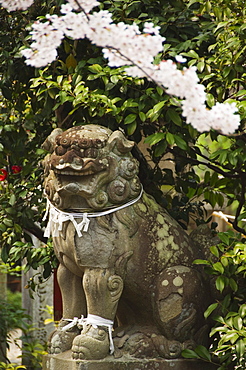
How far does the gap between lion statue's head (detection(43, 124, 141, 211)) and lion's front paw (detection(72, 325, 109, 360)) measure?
642mm

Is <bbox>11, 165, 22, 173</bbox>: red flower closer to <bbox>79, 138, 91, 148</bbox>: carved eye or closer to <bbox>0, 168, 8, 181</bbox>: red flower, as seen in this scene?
<bbox>0, 168, 8, 181</bbox>: red flower

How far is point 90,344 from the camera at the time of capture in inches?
143

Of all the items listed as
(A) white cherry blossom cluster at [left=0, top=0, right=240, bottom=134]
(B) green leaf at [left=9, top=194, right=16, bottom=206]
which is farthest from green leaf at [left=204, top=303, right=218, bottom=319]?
(A) white cherry blossom cluster at [left=0, top=0, right=240, bottom=134]

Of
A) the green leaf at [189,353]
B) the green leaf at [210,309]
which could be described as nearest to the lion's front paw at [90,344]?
the green leaf at [189,353]

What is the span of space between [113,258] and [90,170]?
0.49 meters

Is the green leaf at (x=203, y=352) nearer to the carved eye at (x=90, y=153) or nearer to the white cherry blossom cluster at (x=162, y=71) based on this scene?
the carved eye at (x=90, y=153)

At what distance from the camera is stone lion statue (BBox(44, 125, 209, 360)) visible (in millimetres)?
3648

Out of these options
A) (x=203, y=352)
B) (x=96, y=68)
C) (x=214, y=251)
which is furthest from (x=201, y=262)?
(x=96, y=68)

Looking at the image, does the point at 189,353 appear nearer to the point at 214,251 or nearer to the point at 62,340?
the point at 214,251

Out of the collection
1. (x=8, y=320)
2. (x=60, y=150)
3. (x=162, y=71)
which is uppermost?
(x=162, y=71)

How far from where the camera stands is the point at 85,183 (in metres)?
3.63

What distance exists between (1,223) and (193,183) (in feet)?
4.33

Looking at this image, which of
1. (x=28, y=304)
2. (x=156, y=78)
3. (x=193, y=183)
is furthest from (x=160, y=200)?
(x=28, y=304)

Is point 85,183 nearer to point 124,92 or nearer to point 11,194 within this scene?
point 124,92
